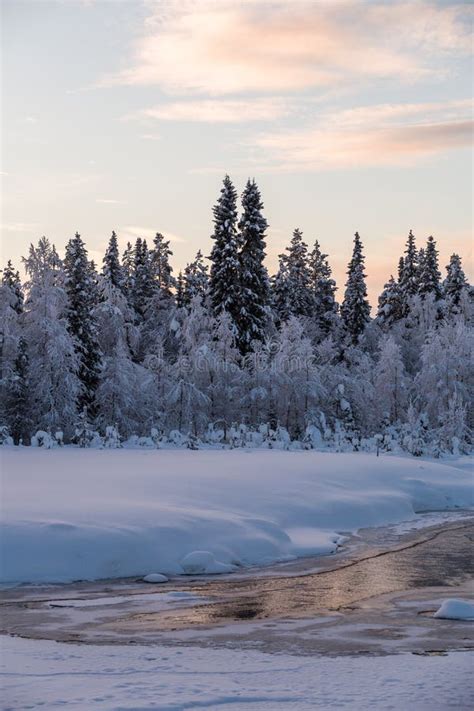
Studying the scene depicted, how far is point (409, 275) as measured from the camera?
73625 mm

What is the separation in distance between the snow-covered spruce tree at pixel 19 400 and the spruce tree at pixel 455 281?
43.2 meters

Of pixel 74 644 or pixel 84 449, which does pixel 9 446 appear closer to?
pixel 84 449

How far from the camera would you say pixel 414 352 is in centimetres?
5691

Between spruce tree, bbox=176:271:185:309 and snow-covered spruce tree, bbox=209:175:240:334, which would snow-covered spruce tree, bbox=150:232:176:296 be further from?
snow-covered spruce tree, bbox=209:175:240:334

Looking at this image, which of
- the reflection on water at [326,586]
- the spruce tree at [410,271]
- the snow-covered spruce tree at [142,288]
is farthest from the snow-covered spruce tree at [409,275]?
the reflection on water at [326,586]

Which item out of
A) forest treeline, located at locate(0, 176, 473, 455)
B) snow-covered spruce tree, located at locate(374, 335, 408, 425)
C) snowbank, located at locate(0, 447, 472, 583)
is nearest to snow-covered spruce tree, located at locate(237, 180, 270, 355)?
forest treeline, located at locate(0, 176, 473, 455)

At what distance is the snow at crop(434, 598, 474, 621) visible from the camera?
10492mm

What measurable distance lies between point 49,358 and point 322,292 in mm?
39466

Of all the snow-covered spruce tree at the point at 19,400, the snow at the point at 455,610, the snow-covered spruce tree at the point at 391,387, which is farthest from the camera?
the snow-covered spruce tree at the point at 391,387

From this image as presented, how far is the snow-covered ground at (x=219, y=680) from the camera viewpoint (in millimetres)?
6535

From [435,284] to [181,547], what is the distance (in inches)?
2263

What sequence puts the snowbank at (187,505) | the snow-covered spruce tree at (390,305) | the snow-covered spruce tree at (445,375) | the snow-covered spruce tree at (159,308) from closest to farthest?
the snowbank at (187,505) < the snow-covered spruce tree at (445,375) < the snow-covered spruce tree at (159,308) < the snow-covered spruce tree at (390,305)

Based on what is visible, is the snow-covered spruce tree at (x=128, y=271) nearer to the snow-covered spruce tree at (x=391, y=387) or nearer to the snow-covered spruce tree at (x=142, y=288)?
the snow-covered spruce tree at (x=142, y=288)

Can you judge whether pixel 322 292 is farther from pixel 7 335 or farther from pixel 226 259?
pixel 7 335
